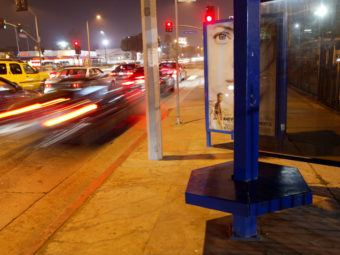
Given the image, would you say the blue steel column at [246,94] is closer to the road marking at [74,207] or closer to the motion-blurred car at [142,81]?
the road marking at [74,207]

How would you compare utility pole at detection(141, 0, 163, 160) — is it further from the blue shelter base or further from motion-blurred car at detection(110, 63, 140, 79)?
motion-blurred car at detection(110, 63, 140, 79)

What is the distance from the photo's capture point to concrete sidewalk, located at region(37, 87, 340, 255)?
13.3ft

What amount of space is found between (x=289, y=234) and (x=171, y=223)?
1.31 metres

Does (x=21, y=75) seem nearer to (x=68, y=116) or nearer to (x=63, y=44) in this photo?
(x=68, y=116)

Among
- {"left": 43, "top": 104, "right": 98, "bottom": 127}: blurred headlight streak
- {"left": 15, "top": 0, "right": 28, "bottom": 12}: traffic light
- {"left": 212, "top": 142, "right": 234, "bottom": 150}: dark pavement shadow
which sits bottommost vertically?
{"left": 43, "top": 104, "right": 98, "bottom": 127}: blurred headlight streak

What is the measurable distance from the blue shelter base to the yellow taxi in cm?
1854

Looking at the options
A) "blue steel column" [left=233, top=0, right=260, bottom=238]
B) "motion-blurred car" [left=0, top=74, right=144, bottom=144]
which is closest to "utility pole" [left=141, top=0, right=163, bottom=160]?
"blue steel column" [left=233, top=0, right=260, bottom=238]

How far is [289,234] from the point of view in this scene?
4.21 m

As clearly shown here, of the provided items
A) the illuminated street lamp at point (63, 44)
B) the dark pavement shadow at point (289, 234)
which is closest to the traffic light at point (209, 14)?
the dark pavement shadow at point (289, 234)

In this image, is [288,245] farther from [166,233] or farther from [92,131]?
[92,131]

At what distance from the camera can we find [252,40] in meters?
3.83

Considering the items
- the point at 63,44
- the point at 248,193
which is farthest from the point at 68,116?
the point at 63,44

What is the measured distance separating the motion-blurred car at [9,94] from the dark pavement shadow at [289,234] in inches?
542

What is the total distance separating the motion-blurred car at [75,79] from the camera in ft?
80.5
